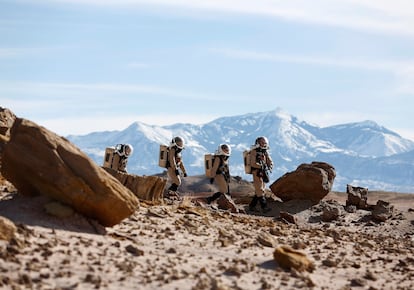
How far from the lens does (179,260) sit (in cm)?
1190

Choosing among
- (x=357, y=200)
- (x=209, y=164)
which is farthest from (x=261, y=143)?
(x=357, y=200)

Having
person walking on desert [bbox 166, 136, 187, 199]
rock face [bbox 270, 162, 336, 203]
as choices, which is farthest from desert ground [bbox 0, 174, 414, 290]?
rock face [bbox 270, 162, 336, 203]

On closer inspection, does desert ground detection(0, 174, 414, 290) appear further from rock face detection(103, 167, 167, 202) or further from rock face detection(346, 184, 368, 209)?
rock face detection(346, 184, 368, 209)

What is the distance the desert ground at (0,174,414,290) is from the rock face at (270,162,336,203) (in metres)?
7.46

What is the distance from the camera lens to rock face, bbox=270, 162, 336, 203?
993 inches

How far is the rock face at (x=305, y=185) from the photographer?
25.2m

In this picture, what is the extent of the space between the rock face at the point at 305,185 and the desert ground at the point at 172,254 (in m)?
7.46

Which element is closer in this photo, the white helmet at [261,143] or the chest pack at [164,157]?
the white helmet at [261,143]

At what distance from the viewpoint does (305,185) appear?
996 inches

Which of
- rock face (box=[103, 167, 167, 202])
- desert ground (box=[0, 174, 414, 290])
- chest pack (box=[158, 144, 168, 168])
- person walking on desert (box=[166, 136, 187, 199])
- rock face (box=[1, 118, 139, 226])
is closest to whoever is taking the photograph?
desert ground (box=[0, 174, 414, 290])

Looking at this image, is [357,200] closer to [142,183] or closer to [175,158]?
[175,158]

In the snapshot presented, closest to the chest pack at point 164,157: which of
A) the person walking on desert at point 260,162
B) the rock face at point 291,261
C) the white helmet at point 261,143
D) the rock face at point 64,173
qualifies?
the person walking on desert at point 260,162

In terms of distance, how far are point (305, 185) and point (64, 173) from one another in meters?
14.1

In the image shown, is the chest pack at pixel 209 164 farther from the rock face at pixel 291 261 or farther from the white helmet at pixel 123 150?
the rock face at pixel 291 261
